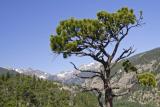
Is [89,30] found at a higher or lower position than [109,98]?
higher

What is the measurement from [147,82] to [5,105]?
137 m

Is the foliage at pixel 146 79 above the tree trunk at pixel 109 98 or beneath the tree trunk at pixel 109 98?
above

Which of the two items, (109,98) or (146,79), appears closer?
(146,79)

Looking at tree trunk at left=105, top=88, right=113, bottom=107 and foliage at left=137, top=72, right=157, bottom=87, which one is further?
tree trunk at left=105, top=88, right=113, bottom=107

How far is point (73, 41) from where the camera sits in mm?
27734

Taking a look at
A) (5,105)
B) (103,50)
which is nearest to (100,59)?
(103,50)

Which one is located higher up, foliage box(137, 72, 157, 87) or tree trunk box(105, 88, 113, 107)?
foliage box(137, 72, 157, 87)

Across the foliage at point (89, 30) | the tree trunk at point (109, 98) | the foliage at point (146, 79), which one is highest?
the foliage at point (89, 30)

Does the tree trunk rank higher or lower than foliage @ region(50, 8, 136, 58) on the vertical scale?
lower

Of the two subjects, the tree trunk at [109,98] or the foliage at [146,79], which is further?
the tree trunk at [109,98]

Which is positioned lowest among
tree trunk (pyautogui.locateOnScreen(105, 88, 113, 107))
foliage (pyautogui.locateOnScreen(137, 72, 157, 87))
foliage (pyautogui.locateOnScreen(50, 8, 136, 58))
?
tree trunk (pyautogui.locateOnScreen(105, 88, 113, 107))

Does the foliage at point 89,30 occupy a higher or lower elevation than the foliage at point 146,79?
higher

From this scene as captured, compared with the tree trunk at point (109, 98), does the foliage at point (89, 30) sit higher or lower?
higher

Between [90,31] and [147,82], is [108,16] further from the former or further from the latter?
[147,82]
